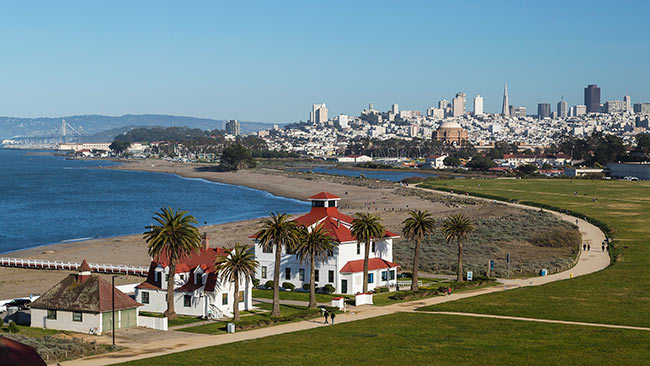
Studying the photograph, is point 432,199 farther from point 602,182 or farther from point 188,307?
point 188,307

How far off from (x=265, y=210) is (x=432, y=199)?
1308 inches

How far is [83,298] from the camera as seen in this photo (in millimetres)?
43812

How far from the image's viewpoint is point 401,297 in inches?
2126

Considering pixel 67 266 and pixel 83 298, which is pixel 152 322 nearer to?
pixel 83 298

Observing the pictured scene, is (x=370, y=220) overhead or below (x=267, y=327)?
overhead

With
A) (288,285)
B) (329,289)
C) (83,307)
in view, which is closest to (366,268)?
(329,289)

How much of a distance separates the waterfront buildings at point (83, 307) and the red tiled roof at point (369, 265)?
665 inches

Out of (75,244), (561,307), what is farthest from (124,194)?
(561,307)

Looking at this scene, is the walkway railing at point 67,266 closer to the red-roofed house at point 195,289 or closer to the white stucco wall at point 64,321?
the red-roofed house at point 195,289

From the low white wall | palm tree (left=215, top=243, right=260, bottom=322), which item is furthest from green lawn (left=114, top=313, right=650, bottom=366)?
the low white wall

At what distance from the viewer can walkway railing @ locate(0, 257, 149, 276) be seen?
216 feet

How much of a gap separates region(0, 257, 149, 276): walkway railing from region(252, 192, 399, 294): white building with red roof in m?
12.2

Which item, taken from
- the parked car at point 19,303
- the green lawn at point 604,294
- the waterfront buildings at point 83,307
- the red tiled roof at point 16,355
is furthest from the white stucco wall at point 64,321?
the red tiled roof at point 16,355

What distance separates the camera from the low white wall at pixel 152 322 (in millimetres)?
44344
